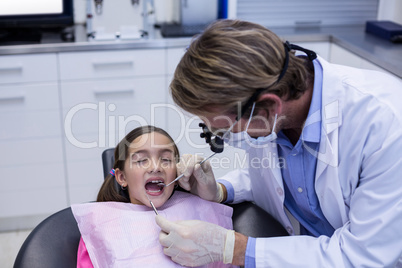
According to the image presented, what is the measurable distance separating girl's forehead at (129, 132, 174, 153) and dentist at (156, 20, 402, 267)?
29 cm

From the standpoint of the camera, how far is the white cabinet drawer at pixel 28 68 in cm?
230

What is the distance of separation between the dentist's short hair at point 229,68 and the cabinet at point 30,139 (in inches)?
52.6

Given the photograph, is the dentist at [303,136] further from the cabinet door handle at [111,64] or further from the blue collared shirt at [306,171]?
the cabinet door handle at [111,64]

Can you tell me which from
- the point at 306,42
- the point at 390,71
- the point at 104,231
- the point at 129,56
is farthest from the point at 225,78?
the point at 306,42

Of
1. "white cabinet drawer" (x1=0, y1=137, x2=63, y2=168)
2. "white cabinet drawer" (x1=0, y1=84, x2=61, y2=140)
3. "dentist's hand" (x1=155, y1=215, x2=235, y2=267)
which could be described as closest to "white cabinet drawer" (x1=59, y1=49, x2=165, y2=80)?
"white cabinet drawer" (x1=0, y1=84, x2=61, y2=140)

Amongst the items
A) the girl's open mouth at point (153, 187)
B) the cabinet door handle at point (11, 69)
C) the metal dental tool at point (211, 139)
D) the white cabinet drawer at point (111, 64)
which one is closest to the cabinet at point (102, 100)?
the white cabinet drawer at point (111, 64)

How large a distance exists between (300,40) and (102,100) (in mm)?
1019

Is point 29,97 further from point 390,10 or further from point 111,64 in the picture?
point 390,10

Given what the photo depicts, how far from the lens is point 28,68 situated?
7.64ft

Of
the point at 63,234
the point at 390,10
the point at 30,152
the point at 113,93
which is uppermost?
the point at 390,10

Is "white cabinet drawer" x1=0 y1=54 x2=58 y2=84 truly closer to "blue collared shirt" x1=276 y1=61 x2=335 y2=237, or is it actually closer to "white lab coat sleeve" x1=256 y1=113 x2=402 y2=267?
"blue collared shirt" x1=276 y1=61 x2=335 y2=237

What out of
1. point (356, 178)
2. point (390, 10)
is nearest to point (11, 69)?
point (356, 178)

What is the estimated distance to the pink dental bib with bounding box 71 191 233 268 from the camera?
4.59 ft

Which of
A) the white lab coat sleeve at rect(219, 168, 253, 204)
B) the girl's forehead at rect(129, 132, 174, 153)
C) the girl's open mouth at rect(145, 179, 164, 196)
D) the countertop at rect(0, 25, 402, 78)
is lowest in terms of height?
the white lab coat sleeve at rect(219, 168, 253, 204)
